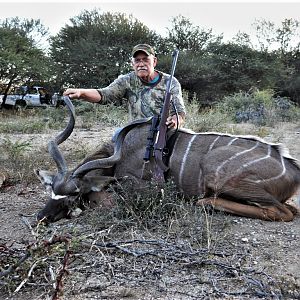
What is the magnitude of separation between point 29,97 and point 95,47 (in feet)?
10.4

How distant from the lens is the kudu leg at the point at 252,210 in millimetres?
3199

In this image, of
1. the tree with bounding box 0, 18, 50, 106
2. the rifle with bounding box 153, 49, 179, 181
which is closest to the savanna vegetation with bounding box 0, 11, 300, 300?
the rifle with bounding box 153, 49, 179, 181

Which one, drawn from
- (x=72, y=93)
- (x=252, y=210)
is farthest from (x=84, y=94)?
(x=252, y=210)

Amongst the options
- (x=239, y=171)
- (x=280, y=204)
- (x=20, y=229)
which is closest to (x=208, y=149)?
(x=239, y=171)

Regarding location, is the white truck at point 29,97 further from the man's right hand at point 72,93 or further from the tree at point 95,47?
the man's right hand at point 72,93

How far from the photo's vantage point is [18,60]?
50.5ft

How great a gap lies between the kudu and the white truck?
43.4 ft

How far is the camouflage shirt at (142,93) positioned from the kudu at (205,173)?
0.42 meters

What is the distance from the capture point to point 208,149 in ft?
11.7

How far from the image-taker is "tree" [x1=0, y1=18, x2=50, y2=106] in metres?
15.4

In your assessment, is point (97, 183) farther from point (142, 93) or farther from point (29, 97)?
point (29, 97)

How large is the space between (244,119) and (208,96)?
7.98 meters

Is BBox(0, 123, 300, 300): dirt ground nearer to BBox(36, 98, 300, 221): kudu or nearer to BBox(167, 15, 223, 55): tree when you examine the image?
BBox(36, 98, 300, 221): kudu

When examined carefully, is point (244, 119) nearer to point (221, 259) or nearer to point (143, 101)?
point (143, 101)
